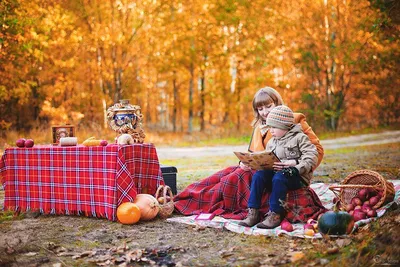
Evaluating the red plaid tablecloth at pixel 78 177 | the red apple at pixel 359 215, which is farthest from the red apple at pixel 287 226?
the red plaid tablecloth at pixel 78 177

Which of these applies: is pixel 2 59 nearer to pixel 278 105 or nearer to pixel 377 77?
pixel 278 105

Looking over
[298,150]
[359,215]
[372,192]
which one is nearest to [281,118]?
[298,150]

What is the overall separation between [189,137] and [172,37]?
4.40 metres

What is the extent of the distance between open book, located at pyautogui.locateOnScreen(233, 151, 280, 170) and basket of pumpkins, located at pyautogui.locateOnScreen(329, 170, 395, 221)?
105cm

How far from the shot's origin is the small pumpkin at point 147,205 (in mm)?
6938

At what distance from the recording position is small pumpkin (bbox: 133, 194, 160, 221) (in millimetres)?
6938

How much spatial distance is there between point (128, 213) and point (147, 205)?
322mm

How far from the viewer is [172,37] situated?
79.8 ft

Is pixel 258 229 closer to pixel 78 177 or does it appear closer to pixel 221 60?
pixel 78 177

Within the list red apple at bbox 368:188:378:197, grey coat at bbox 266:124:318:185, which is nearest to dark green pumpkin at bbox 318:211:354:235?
grey coat at bbox 266:124:318:185

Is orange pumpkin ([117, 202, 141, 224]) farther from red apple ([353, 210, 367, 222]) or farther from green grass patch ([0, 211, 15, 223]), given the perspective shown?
red apple ([353, 210, 367, 222])

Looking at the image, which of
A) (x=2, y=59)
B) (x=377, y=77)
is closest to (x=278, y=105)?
(x=2, y=59)

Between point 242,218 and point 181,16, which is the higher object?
point 181,16

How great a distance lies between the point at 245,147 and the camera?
1917 centimetres
